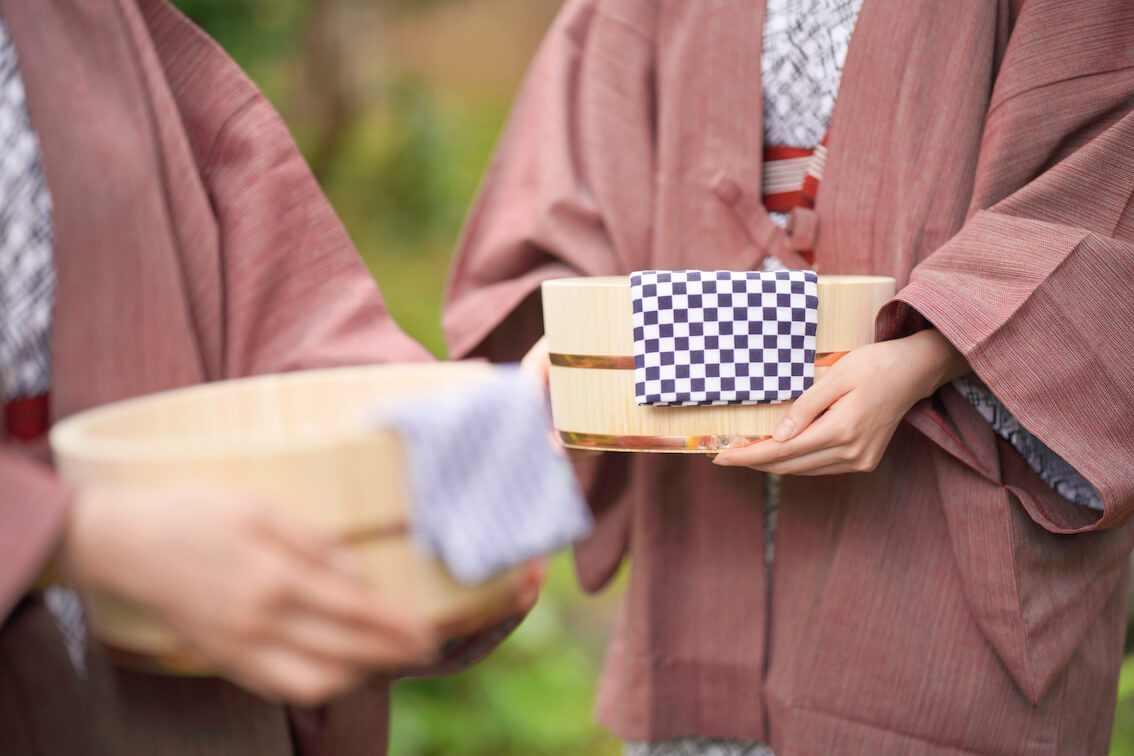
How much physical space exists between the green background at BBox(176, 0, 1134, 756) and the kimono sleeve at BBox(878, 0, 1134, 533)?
50.5 inches

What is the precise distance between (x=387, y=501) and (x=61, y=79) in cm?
41

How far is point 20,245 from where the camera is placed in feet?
1.94

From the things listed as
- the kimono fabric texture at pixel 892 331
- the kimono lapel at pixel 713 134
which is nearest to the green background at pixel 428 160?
the kimono fabric texture at pixel 892 331

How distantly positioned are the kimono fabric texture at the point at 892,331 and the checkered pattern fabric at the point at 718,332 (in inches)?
→ 4.5

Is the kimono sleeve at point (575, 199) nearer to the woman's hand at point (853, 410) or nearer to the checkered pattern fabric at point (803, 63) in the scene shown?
the checkered pattern fabric at point (803, 63)

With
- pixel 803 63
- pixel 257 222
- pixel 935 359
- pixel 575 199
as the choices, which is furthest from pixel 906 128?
pixel 257 222

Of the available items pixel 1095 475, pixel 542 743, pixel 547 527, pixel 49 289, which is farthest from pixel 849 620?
pixel 542 743

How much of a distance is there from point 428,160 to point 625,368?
2463 mm

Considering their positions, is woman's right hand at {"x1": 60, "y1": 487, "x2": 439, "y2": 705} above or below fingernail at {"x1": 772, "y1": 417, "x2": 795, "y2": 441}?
above

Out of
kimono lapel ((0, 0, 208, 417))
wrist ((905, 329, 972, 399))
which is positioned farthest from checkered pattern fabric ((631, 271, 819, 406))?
kimono lapel ((0, 0, 208, 417))

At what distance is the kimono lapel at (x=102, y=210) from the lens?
61 cm

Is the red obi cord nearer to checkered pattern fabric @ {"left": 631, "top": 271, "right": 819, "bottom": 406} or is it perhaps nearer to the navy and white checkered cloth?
the navy and white checkered cloth

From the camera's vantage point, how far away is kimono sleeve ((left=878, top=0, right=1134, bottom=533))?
794 mm

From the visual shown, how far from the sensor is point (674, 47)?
3.33ft
